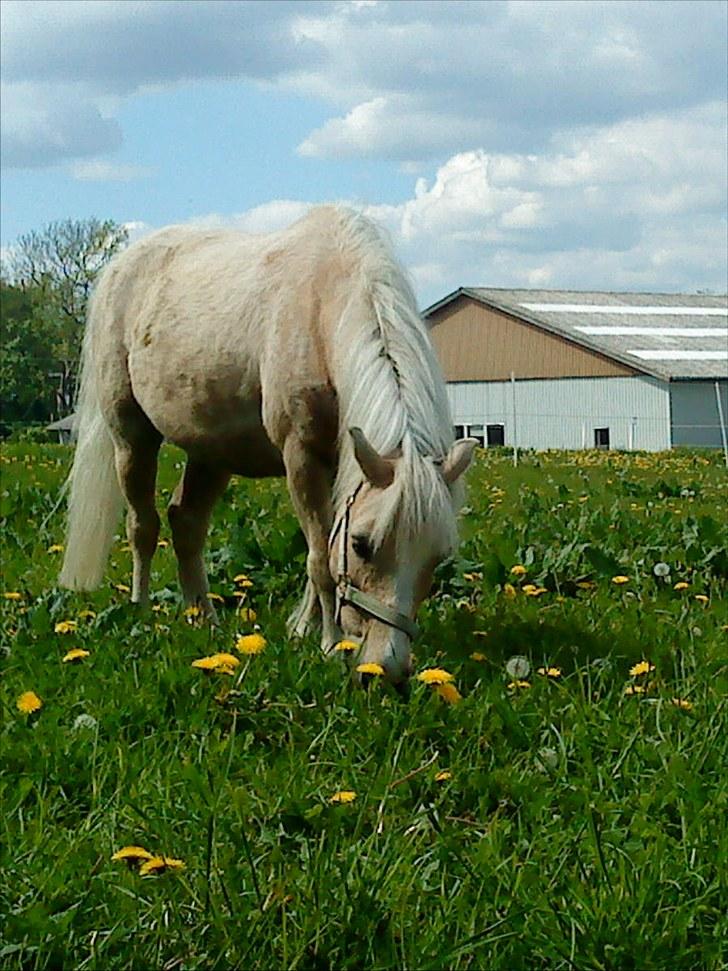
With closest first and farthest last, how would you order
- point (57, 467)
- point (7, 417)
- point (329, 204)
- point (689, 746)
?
point (689, 746), point (329, 204), point (57, 467), point (7, 417)

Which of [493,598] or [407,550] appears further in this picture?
[493,598]

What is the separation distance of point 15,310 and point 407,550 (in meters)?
69.1

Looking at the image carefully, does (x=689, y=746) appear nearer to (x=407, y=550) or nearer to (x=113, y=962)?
(x=407, y=550)

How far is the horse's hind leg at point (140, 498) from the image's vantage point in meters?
7.54

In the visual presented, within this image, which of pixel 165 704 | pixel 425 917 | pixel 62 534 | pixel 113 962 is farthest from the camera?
pixel 62 534

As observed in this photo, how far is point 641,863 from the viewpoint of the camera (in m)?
3.03

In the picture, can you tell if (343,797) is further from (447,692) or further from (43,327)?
(43,327)

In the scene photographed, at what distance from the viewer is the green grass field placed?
2721mm

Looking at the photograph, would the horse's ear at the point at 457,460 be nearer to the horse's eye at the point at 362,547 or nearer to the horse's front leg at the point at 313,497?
the horse's eye at the point at 362,547

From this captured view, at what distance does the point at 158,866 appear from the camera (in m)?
2.84

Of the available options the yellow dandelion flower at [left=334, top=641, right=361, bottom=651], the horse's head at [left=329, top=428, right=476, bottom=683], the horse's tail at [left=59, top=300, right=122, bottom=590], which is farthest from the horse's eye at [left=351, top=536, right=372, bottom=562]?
the horse's tail at [left=59, top=300, right=122, bottom=590]

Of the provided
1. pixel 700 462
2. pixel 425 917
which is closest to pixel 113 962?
pixel 425 917

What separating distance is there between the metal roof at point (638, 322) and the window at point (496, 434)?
4.21m

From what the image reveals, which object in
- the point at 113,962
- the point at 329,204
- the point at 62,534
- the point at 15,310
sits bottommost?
the point at 113,962
